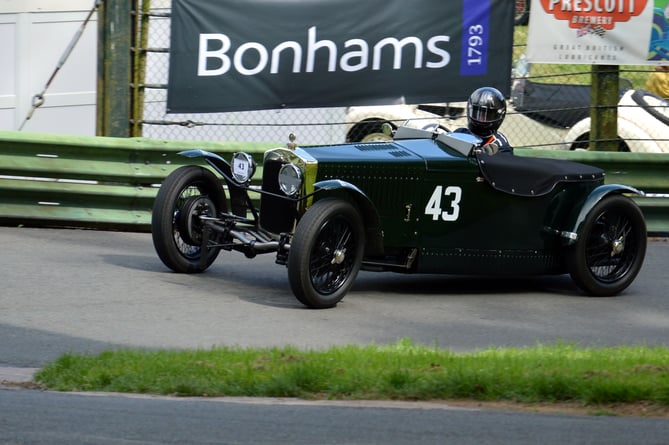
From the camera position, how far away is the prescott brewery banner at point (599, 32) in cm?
1125

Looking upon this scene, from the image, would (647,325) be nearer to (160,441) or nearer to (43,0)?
(160,441)

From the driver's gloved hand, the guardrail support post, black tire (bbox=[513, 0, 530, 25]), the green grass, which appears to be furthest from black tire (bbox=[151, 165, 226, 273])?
the guardrail support post

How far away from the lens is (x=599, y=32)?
11.3m

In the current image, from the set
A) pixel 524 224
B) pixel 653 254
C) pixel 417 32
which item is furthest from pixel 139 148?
pixel 653 254

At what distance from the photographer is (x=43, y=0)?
12.8m

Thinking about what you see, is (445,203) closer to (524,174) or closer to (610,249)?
(524,174)

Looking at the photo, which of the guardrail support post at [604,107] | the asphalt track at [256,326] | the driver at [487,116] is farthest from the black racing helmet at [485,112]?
the guardrail support post at [604,107]

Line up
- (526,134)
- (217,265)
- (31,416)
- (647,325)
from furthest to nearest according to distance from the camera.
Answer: (526,134) → (217,265) → (647,325) → (31,416)

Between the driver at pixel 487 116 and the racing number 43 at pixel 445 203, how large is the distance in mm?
537

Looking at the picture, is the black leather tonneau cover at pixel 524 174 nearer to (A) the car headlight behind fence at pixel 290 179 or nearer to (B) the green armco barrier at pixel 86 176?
(A) the car headlight behind fence at pixel 290 179

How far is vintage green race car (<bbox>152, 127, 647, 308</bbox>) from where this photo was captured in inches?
321

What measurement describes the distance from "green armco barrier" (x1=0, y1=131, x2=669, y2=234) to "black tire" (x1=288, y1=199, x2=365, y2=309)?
274 cm

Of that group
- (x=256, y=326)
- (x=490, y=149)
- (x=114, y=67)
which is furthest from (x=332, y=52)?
(x=256, y=326)

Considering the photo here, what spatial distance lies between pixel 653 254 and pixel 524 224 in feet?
8.03
